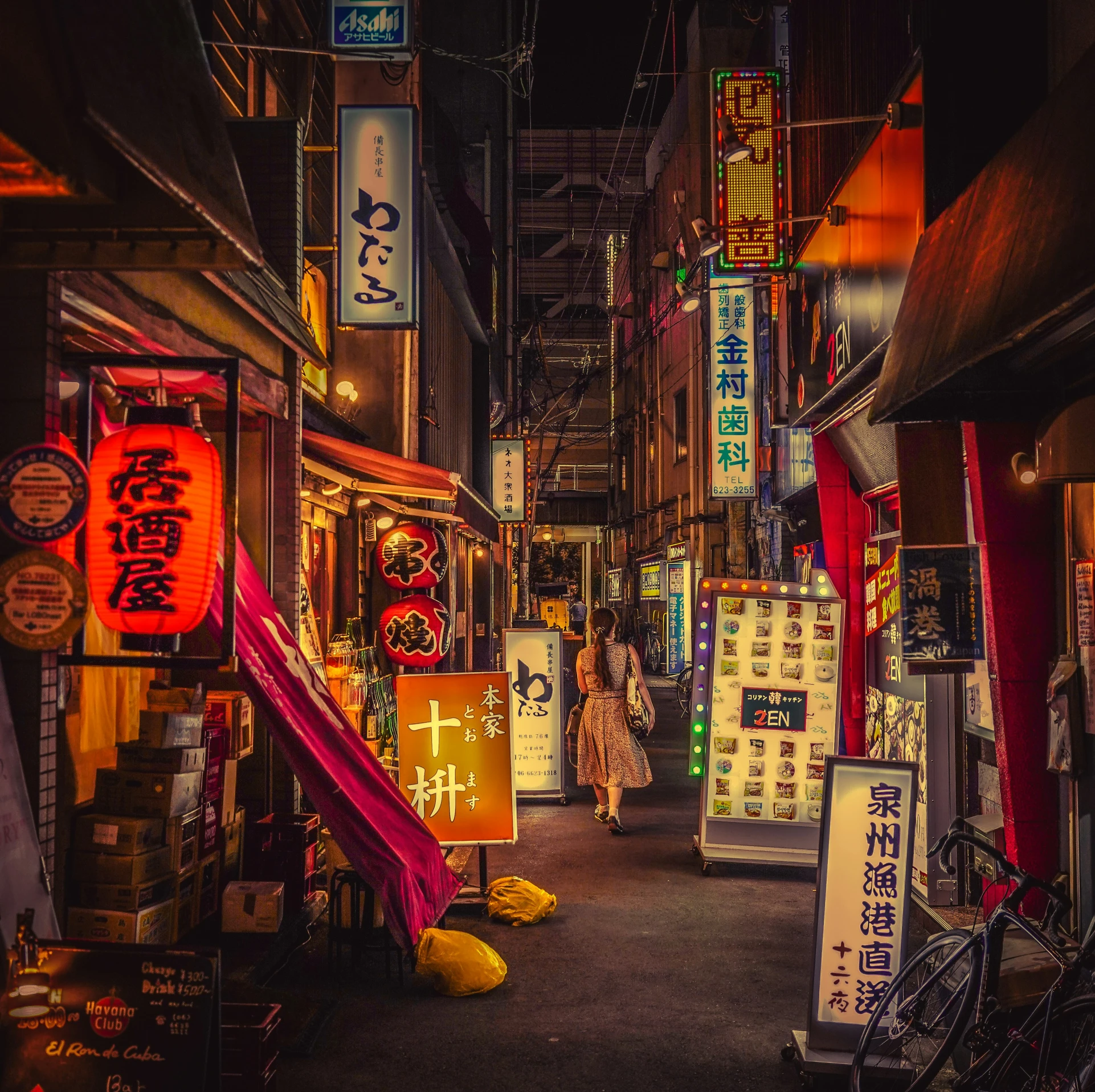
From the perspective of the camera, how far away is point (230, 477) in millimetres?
5371

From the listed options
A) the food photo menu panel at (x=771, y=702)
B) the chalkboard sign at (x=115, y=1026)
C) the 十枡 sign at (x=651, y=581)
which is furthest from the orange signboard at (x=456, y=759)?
the 十枡 sign at (x=651, y=581)

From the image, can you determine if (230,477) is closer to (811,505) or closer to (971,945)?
(971,945)

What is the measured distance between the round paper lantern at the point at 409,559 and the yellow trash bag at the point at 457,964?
6.28 meters

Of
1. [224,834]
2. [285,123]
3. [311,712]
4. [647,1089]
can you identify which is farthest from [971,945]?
[285,123]

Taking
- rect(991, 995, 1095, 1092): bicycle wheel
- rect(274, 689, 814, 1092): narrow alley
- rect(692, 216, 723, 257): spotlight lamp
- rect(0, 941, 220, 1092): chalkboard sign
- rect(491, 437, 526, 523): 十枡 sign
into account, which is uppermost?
rect(692, 216, 723, 257): spotlight lamp

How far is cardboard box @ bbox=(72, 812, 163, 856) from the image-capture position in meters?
6.52

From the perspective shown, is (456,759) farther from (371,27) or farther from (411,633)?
(371,27)

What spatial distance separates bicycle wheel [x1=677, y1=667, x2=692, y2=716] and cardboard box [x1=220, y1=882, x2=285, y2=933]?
1620 centimetres

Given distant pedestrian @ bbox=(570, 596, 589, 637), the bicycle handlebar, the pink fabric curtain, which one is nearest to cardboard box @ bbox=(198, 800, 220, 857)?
the pink fabric curtain

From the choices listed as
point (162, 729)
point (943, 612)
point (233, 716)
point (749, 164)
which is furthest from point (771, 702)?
point (749, 164)

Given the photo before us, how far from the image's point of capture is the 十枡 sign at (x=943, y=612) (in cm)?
683

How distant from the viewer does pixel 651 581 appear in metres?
37.6

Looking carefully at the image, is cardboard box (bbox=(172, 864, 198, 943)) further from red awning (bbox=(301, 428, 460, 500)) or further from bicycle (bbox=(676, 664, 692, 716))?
bicycle (bbox=(676, 664, 692, 716))

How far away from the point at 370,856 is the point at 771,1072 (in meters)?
2.85
